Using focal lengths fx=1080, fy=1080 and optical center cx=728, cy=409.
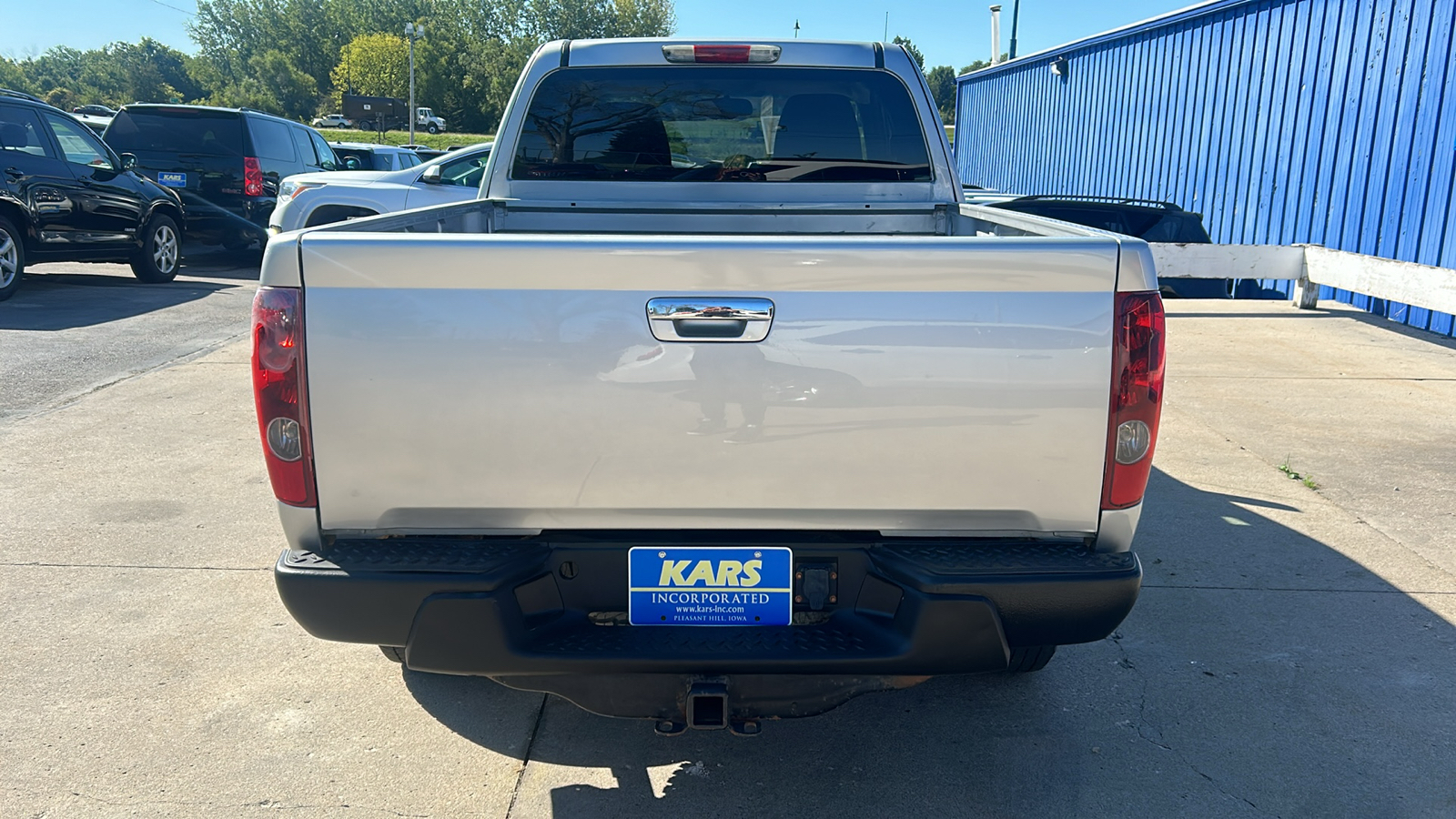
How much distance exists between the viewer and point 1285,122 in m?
12.6

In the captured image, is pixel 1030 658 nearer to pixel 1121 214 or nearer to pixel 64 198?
pixel 1121 214

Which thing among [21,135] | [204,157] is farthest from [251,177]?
[21,135]

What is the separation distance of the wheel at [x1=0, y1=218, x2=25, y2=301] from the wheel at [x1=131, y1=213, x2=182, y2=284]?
137 cm

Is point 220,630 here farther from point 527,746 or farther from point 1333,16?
point 1333,16

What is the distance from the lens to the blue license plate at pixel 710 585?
246 centimetres

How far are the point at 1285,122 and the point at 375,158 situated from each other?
1349 centimetres

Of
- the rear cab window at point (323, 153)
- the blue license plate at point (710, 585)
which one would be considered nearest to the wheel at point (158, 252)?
the rear cab window at point (323, 153)

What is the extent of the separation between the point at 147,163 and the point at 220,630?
37.5 feet

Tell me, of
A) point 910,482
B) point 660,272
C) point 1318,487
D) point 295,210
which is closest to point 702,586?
point 910,482

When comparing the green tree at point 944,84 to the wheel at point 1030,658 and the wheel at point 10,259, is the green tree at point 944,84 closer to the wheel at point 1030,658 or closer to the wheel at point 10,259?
the wheel at point 10,259

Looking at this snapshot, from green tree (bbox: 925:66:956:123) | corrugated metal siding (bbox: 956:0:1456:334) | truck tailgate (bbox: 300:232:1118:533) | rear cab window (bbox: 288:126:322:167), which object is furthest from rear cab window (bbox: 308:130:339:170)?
green tree (bbox: 925:66:956:123)

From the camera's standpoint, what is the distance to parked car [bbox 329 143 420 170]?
17.3 metres

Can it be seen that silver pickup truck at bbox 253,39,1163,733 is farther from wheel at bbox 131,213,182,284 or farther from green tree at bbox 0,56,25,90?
green tree at bbox 0,56,25,90

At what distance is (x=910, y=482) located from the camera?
2410 mm
